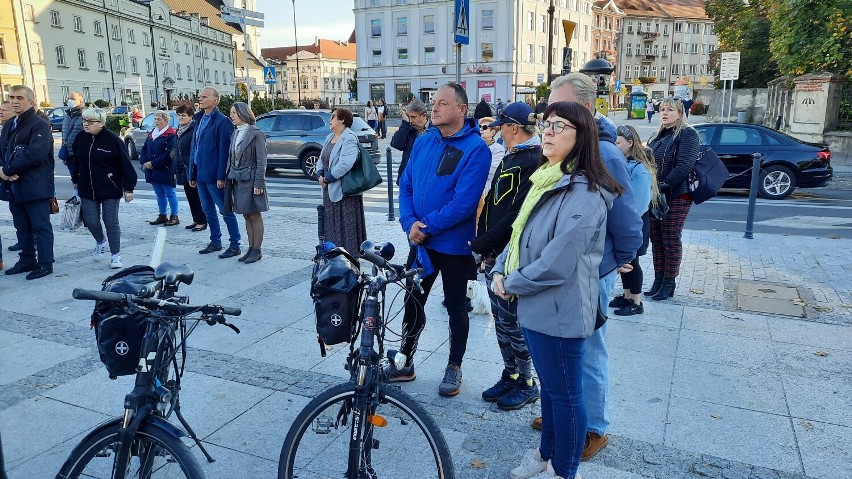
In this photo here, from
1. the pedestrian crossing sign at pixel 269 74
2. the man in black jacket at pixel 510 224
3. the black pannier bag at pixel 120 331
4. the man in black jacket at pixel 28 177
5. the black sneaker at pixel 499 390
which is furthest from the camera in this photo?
the pedestrian crossing sign at pixel 269 74

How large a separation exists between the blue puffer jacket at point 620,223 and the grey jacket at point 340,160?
3.59m

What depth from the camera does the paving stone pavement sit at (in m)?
Answer: 3.50

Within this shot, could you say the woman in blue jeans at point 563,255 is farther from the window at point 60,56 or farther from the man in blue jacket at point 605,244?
the window at point 60,56

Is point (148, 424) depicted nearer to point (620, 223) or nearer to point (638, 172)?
point (620, 223)

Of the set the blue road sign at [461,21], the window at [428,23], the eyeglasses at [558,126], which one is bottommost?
the eyeglasses at [558,126]

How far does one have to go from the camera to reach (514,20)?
203 ft

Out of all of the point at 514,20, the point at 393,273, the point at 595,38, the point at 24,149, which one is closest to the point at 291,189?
the point at 24,149

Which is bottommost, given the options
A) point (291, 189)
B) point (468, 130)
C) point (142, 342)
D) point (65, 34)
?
point (291, 189)

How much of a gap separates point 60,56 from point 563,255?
59.3 meters

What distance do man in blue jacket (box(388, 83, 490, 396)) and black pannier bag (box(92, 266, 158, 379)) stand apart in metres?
1.79

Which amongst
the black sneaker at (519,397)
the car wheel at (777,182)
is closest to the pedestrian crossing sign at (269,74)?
the car wheel at (777,182)

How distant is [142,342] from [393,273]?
1.07 metres

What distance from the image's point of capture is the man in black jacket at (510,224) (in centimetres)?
371

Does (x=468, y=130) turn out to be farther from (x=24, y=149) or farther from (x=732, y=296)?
(x=24, y=149)
